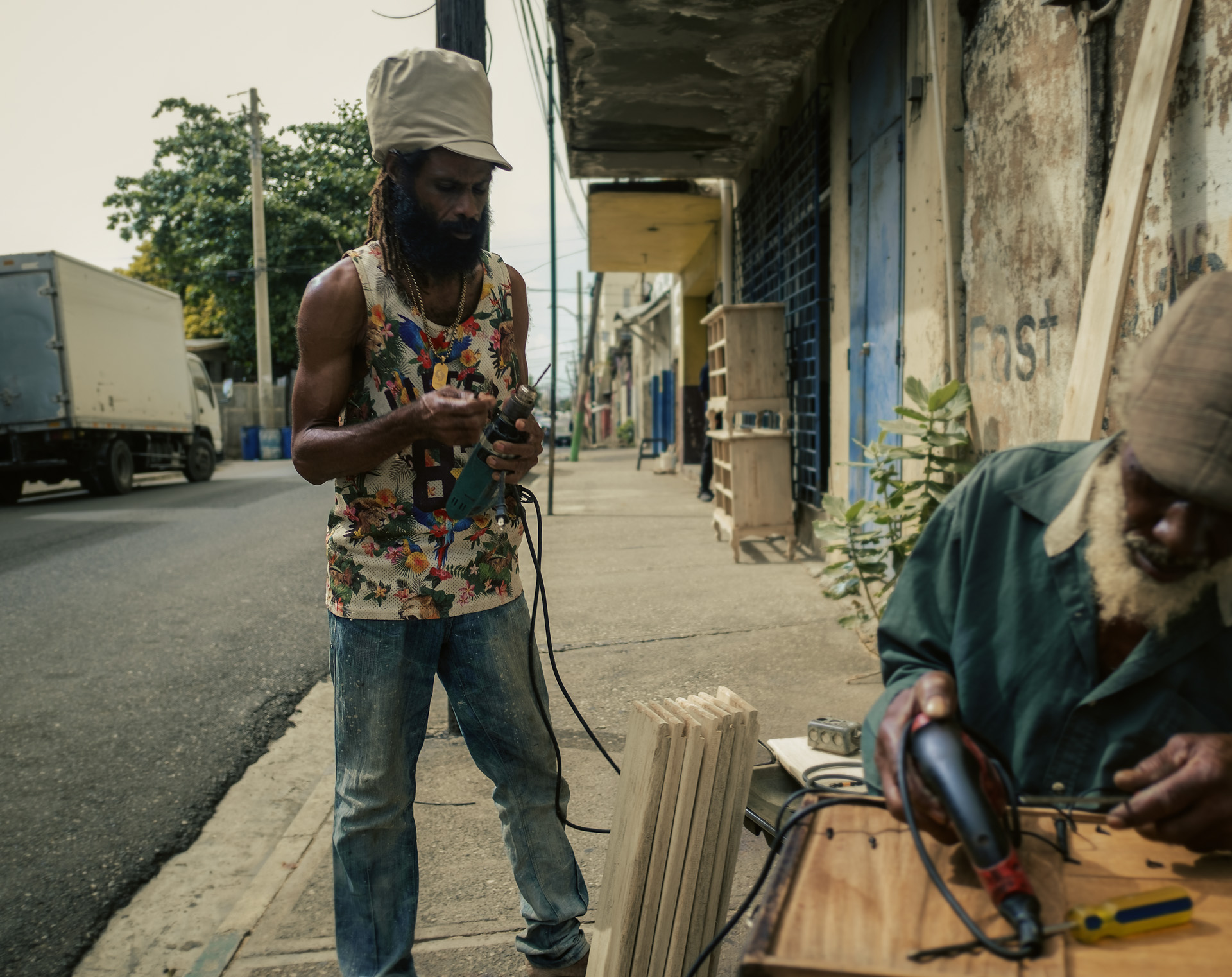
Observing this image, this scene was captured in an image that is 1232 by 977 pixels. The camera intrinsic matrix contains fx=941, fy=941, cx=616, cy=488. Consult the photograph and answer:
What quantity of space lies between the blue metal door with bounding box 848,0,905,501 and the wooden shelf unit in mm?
1001

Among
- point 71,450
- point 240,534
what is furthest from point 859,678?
point 71,450

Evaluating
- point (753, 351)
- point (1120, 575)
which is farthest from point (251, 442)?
point (1120, 575)

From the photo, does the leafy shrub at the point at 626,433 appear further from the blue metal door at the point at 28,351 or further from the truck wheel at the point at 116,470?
the blue metal door at the point at 28,351

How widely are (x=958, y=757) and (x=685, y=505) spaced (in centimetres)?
1039

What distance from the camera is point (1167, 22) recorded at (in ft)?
9.08

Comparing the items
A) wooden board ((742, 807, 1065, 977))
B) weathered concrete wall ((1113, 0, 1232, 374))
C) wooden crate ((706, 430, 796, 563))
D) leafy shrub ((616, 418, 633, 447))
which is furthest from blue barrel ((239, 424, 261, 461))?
wooden board ((742, 807, 1065, 977))

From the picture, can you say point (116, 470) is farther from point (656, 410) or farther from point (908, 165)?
point (656, 410)

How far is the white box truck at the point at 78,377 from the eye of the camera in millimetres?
13102

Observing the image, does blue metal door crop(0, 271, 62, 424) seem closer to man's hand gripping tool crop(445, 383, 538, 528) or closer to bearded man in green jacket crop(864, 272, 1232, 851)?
man's hand gripping tool crop(445, 383, 538, 528)

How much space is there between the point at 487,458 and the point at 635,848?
0.82 meters

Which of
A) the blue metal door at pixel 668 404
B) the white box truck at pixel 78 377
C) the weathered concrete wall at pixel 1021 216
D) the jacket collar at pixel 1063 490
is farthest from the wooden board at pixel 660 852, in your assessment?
the blue metal door at pixel 668 404

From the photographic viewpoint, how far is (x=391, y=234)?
79.9 inches

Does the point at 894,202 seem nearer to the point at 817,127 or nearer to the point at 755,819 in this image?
the point at 817,127

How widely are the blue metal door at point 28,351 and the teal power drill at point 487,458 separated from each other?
1335 cm
